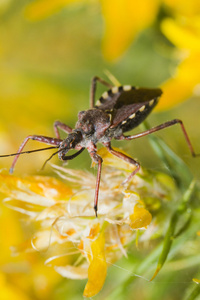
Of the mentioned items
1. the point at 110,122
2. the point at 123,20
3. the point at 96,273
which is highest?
the point at 123,20

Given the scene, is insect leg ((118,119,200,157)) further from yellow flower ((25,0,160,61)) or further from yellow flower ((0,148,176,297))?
yellow flower ((25,0,160,61))

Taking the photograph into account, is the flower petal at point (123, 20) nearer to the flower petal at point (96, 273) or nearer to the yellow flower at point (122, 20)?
the yellow flower at point (122, 20)

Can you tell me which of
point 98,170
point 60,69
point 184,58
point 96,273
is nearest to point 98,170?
point 98,170

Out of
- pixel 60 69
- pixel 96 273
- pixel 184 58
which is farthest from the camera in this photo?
pixel 60 69

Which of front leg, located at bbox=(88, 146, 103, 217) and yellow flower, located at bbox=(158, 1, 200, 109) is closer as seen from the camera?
front leg, located at bbox=(88, 146, 103, 217)

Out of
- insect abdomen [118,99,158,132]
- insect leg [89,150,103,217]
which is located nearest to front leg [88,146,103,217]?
insect leg [89,150,103,217]

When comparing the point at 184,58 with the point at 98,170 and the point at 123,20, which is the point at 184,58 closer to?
the point at 123,20
